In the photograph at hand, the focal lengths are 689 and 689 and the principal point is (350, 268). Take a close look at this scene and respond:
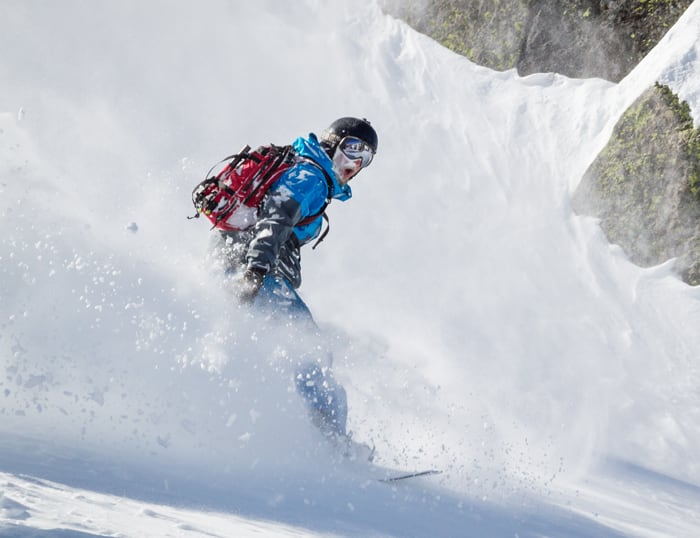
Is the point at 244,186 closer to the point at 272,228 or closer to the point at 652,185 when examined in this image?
the point at 272,228

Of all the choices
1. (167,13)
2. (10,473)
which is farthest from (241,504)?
(167,13)

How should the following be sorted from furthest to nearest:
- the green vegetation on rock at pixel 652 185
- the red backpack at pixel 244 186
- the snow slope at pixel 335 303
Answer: the green vegetation on rock at pixel 652 185
the red backpack at pixel 244 186
the snow slope at pixel 335 303

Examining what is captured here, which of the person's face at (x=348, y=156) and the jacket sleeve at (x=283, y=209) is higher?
the person's face at (x=348, y=156)

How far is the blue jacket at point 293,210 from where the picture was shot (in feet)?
13.2

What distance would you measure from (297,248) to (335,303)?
13.2ft

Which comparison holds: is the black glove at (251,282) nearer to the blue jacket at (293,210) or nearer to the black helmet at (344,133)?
the blue jacket at (293,210)

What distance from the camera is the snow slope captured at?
3357mm

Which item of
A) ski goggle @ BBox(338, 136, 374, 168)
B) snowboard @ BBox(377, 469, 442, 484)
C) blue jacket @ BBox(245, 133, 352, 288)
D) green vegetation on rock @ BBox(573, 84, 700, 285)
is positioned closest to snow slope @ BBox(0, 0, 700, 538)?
snowboard @ BBox(377, 469, 442, 484)

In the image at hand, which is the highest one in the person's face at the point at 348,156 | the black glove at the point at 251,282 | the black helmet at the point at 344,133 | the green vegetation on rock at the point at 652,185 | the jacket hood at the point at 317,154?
the green vegetation on rock at the point at 652,185

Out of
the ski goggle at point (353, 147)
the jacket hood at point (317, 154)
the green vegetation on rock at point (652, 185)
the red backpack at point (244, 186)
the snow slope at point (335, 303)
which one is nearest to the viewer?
the snow slope at point (335, 303)

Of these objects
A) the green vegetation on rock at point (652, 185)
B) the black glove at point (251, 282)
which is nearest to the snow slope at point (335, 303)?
the green vegetation on rock at point (652, 185)

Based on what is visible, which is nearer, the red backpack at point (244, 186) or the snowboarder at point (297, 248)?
the snowboarder at point (297, 248)

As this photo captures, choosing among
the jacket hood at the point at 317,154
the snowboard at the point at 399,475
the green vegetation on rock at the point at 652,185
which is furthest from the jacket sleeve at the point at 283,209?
the green vegetation on rock at the point at 652,185

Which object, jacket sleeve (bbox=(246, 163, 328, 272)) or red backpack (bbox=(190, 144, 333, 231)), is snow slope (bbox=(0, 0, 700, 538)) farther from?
jacket sleeve (bbox=(246, 163, 328, 272))
